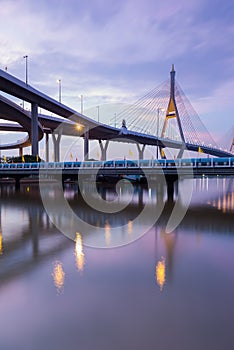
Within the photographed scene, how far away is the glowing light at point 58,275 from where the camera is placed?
343 inches

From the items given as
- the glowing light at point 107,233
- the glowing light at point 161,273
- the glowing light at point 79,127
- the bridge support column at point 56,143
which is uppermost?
the glowing light at point 79,127

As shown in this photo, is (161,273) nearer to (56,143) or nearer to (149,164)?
(149,164)

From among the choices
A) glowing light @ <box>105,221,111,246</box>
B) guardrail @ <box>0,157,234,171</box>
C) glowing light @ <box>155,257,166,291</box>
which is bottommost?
glowing light @ <box>105,221,111,246</box>

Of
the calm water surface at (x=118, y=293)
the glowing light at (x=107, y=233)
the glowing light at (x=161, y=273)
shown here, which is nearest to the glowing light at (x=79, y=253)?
the calm water surface at (x=118, y=293)

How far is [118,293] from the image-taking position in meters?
8.23

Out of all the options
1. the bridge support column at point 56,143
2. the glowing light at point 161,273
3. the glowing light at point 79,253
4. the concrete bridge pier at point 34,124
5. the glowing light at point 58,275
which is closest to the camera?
the glowing light at point 58,275

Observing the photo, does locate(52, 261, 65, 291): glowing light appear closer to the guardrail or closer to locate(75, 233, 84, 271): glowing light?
locate(75, 233, 84, 271): glowing light

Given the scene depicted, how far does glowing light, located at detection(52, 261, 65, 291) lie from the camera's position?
28.6 ft

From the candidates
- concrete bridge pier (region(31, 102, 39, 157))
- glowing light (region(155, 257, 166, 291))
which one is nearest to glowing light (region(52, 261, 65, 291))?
glowing light (region(155, 257, 166, 291))

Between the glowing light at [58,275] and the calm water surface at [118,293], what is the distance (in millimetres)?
31

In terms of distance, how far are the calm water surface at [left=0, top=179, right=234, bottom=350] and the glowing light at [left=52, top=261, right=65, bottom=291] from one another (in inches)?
1.2

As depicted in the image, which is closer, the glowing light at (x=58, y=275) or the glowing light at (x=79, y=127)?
the glowing light at (x=58, y=275)

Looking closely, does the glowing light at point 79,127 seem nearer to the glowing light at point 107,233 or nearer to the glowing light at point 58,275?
the glowing light at point 107,233

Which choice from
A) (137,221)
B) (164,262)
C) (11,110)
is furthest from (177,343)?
(11,110)
